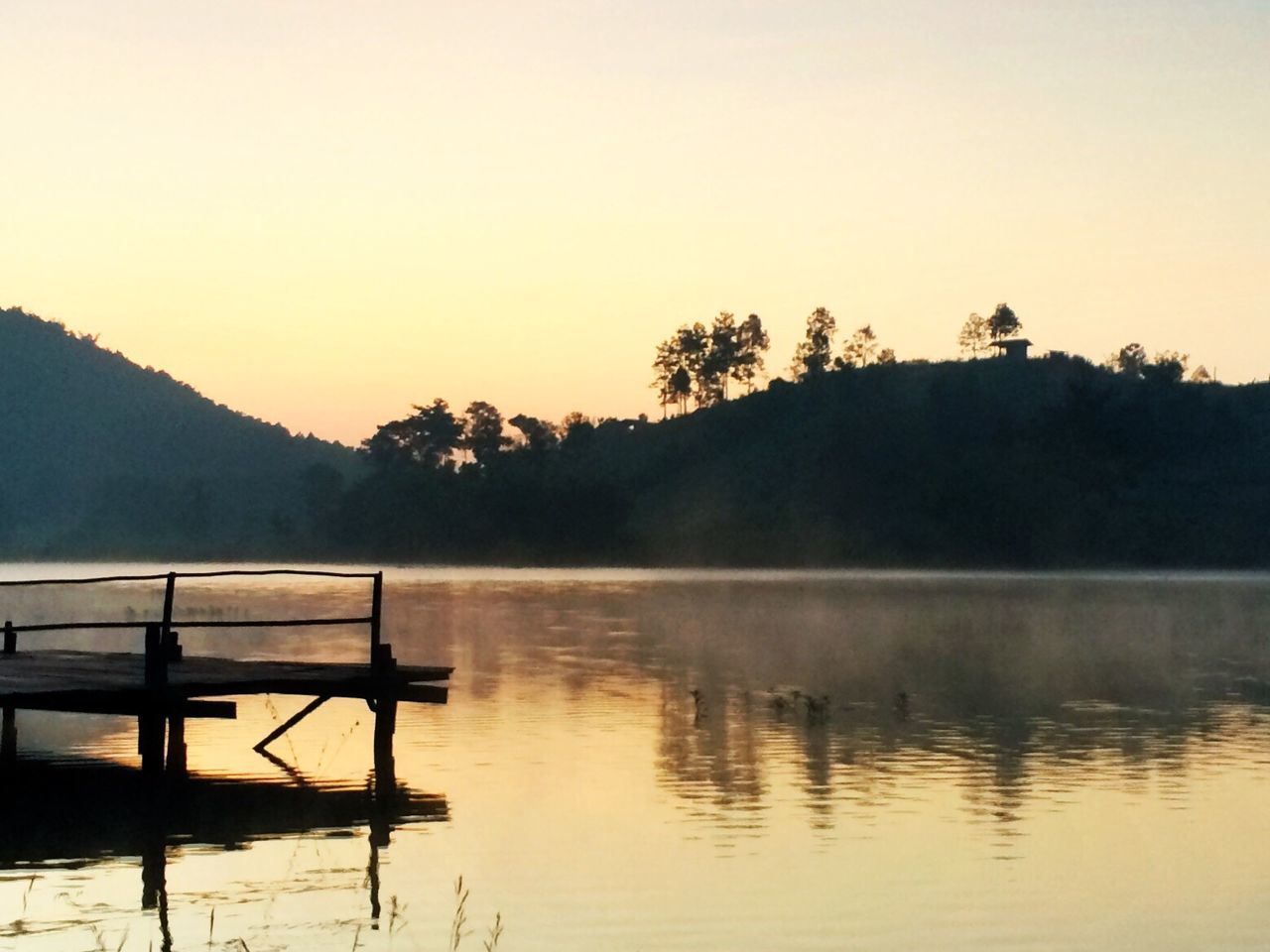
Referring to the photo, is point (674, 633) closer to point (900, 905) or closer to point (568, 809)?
point (568, 809)

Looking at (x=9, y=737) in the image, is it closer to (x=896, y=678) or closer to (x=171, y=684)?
(x=171, y=684)

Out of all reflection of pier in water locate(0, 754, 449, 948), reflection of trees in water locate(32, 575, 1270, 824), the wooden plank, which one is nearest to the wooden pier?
the wooden plank

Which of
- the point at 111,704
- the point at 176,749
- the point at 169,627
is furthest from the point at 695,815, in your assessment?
the point at 176,749

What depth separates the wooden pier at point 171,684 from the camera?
32.3m

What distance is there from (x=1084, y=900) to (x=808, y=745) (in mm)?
15237

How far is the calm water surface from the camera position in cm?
2177

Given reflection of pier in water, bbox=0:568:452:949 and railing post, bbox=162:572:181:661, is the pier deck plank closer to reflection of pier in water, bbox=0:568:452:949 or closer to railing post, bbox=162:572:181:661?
reflection of pier in water, bbox=0:568:452:949

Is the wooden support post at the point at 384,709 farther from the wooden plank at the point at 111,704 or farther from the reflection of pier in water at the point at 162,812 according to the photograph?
the wooden plank at the point at 111,704

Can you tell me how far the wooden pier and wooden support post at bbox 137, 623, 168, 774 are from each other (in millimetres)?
17

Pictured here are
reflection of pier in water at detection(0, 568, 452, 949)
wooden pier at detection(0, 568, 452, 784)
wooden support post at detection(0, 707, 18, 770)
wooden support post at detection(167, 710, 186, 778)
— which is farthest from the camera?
wooden support post at detection(0, 707, 18, 770)

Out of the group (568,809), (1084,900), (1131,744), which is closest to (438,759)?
(568,809)

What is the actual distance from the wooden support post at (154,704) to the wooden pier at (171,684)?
0.7 inches

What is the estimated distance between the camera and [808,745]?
38156 millimetres

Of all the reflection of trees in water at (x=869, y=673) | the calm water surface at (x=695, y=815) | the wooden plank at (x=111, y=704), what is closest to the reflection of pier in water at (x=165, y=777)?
the wooden plank at (x=111, y=704)
